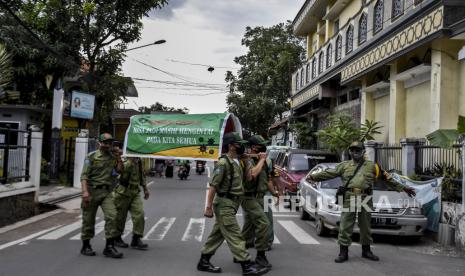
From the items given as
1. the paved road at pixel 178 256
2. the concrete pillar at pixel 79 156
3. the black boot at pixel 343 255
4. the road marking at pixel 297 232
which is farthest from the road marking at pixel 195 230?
the concrete pillar at pixel 79 156

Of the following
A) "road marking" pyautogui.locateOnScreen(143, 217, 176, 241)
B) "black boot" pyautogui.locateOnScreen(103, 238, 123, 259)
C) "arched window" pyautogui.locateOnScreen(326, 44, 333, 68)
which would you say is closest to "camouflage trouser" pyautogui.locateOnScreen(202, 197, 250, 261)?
"black boot" pyautogui.locateOnScreen(103, 238, 123, 259)

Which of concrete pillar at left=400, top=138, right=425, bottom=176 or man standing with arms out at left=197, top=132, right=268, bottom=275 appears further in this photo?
concrete pillar at left=400, top=138, right=425, bottom=176

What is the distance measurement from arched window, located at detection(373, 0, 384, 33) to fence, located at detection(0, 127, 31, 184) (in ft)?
36.3

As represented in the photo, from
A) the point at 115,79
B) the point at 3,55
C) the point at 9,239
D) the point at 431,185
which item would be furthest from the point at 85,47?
the point at 431,185

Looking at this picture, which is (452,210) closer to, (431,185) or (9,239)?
(431,185)

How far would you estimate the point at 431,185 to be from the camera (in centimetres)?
1013

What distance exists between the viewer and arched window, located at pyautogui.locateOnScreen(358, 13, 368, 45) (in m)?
A: 18.2

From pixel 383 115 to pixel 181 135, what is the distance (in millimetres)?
10415

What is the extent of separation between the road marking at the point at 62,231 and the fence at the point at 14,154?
175cm

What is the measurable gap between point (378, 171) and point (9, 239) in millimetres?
6070

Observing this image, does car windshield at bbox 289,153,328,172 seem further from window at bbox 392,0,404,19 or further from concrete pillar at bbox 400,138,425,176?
window at bbox 392,0,404,19

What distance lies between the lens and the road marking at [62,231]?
8.77 meters

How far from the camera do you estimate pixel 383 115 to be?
1825 centimetres

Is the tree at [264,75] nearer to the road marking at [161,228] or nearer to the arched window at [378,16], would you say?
the arched window at [378,16]
